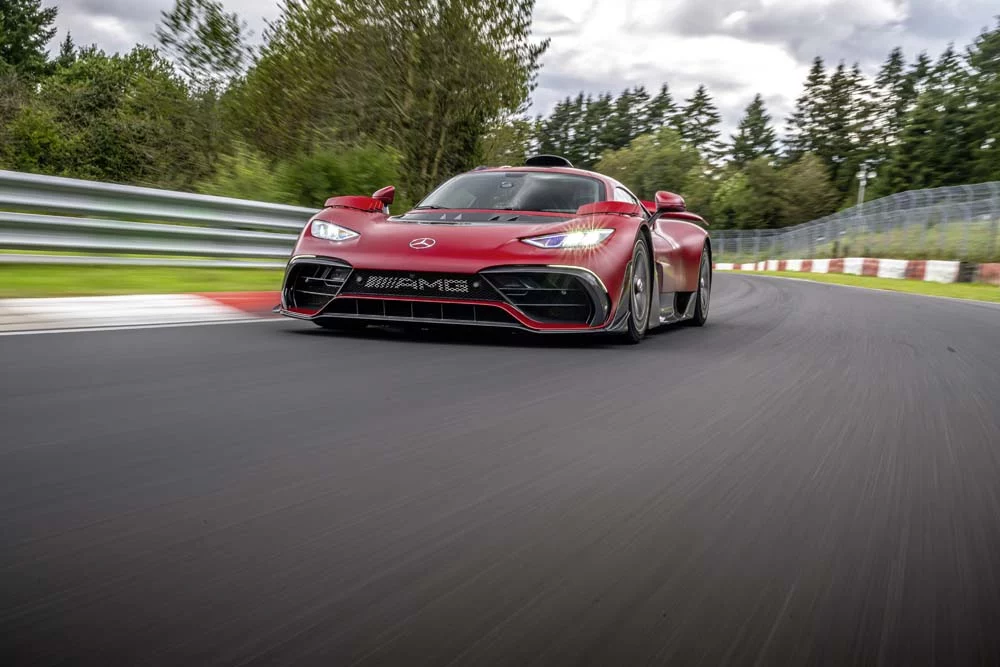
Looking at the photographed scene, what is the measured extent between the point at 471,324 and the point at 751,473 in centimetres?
304

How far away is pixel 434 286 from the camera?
5797 millimetres

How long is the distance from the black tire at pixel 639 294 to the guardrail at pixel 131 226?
4.45 metres

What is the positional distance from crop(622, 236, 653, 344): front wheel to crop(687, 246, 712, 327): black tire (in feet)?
5.53

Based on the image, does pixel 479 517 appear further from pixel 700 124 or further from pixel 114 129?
pixel 700 124

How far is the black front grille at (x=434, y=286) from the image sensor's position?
5789 millimetres

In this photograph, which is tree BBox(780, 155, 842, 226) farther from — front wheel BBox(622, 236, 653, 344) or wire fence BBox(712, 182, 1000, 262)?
front wheel BBox(622, 236, 653, 344)

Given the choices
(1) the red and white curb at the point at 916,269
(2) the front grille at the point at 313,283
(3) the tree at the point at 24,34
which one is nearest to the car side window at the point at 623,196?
(2) the front grille at the point at 313,283

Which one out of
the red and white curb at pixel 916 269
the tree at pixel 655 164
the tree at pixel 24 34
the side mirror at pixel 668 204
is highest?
the tree at pixel 24 34

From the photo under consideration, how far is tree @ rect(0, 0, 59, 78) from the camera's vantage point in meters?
83.5

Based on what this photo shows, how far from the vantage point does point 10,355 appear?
4.73m

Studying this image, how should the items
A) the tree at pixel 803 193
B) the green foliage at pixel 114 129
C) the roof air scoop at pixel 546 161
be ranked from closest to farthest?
the roof air scoop at pixel 546 161 < the green foliage at pixel 114 129 < the tree at pixel 803 193

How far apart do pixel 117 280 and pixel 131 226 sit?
488 millimetres

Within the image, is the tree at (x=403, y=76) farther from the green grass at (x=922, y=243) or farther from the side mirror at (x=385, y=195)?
the side mirror at (x=385, y=195)

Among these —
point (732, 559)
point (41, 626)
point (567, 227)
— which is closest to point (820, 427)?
point (732, 559)
